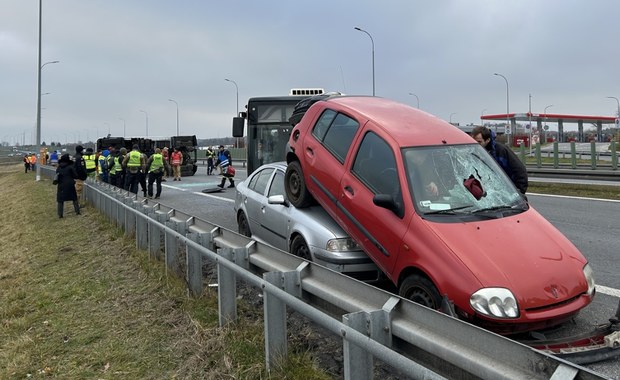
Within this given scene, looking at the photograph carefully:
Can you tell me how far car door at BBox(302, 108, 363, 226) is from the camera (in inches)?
212

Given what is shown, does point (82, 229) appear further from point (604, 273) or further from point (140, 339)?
point (604, 273)

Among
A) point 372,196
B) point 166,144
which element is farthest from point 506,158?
point 166,144

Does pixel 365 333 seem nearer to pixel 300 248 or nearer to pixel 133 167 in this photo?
pixel 300 248

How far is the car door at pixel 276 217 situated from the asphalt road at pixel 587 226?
315cm

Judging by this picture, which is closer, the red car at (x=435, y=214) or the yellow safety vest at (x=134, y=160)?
the red car at (x=435, y=214)

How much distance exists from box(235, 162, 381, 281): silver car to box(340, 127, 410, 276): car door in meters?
0.28

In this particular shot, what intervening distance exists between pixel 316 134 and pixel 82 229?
7.46 m

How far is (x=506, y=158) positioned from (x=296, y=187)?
2.66m

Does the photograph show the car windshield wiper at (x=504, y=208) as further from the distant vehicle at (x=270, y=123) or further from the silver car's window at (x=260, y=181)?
the distant vehicle at (x=270, y=123)

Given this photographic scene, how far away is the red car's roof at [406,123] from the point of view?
512 cm

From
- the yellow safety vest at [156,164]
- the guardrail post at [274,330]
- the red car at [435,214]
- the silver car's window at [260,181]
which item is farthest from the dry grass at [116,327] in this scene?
the yellow safety vest at [156,164]

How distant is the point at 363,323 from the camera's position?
2.74m

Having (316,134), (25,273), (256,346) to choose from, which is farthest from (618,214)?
(25,273)

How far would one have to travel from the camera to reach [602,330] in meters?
3.63
